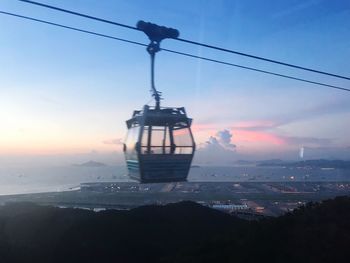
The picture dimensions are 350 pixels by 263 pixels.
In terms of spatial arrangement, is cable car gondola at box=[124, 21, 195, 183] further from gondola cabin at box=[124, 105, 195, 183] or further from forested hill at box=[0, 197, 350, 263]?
forested hill at box=[0, 197, 350, 263]

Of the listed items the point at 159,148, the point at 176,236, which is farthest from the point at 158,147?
the point at 176,236

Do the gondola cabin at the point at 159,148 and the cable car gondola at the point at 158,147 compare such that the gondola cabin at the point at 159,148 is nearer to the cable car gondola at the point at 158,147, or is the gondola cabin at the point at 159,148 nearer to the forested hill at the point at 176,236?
the cable car gondola at the point at 158,147

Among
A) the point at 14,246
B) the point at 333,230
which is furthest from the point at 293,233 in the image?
the point at 14,246

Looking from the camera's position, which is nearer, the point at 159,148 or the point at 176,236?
the point at 159,148

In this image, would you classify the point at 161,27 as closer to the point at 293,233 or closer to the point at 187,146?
the point at 187,146

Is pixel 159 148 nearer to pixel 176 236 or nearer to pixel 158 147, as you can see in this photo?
pixel 158 147

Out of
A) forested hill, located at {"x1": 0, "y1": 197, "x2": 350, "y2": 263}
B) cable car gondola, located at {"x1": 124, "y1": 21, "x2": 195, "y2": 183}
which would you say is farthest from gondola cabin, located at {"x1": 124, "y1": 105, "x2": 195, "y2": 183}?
forested hill, located at {"x1": 0, "y1": 197, "x2": 350, "y2": 263}

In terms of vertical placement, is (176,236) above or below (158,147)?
below
